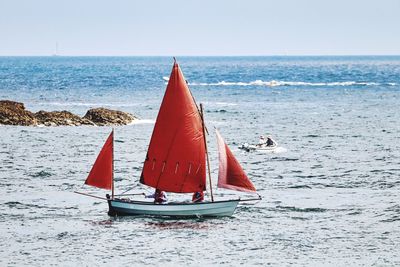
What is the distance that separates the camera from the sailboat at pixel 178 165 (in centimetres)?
3897

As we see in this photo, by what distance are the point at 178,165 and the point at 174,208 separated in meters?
2.60

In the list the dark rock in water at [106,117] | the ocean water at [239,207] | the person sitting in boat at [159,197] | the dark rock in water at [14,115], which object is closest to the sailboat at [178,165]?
the person sitting in boat at [159,197]

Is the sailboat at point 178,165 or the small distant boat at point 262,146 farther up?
the sailboat at point 178,165

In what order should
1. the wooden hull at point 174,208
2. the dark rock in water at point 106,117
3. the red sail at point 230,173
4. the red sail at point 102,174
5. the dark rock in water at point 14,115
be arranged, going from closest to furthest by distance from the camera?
the wooden hull at point 174,208 → the red sail at point 230,173 → the red sail at point 102,174 → the dark rock in water at point 14,115 → the dark rock in water at point 106,117

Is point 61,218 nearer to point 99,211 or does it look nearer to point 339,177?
point 99,211

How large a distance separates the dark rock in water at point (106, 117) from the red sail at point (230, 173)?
134 ft

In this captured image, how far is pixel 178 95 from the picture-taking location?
131 feet

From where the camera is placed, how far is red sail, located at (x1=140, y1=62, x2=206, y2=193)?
3981 cm

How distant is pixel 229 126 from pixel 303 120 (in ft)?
39.4

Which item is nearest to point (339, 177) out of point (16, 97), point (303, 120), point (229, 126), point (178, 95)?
point (178, 95)

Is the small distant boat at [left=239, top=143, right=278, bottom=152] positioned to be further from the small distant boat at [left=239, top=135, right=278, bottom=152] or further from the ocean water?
the ocean water

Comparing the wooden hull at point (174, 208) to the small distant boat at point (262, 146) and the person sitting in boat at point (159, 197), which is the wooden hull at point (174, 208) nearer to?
the person sitting in boat at point (159, 197)

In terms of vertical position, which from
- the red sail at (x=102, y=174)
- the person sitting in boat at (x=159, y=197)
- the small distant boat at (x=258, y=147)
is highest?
the red sail at (x=102, y=174)

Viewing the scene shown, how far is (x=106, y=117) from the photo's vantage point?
8056cm
